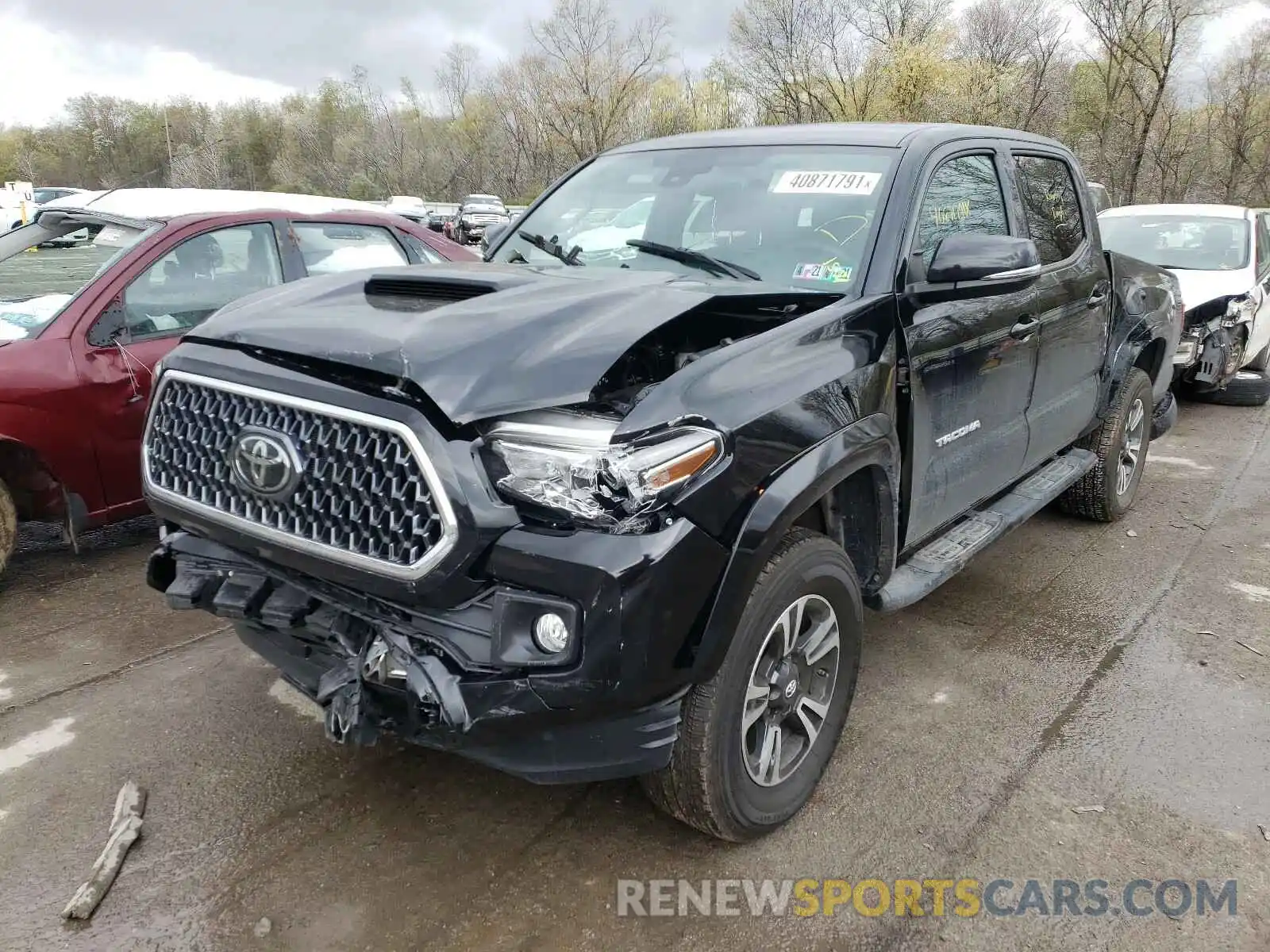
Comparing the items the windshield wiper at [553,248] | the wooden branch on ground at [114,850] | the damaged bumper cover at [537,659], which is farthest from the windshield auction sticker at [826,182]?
the wooden branch on ground at [114,850]

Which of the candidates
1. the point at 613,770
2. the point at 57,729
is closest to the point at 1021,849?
the point at 613,770

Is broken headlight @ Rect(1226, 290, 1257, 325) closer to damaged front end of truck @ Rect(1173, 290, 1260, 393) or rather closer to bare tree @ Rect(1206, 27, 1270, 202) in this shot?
damaged front end of truck @ Rect(1173, 290, 1260, 393)

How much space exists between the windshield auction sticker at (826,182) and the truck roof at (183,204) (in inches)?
124

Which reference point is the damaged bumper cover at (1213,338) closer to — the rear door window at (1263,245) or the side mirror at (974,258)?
the rear door window at (1263,245)

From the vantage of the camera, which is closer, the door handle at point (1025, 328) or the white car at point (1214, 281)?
the door handle at point (1025, 328)

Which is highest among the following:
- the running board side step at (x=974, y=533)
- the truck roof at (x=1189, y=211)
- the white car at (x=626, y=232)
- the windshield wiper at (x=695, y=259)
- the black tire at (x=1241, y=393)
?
the truck roof at (x=1189, y=211)

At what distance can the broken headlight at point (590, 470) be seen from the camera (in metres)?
2.08

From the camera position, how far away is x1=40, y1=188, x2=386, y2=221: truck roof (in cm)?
493

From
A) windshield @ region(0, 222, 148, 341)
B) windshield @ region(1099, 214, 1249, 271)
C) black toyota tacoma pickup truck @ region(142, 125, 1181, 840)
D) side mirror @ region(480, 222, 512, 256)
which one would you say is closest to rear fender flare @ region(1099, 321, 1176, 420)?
black toyota tacoma pickup truck @ region(142, 125, 1181, 840)

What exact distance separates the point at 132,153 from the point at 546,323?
8803 cm

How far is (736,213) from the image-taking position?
3375 mm

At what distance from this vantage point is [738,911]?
Answer: 2.46 metres

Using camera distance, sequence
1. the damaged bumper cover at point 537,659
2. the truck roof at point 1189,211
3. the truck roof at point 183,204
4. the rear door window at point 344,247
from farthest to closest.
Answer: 1. the truck roof at point 1189,211
2. the rear door window at point 344,247
3. the truck roof at point 183,204
4. the damaged bumper cover at point 537,659

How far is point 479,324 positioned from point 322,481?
1.78 feet
